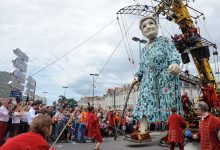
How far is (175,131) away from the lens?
20.6 ft

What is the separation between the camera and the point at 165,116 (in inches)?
277

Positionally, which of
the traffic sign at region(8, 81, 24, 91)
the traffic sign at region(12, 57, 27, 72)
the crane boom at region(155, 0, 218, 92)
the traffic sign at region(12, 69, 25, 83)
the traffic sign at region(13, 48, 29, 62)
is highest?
the crane boom at region(155, 0, 218, 92)

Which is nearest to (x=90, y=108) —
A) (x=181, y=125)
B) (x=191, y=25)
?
(x=181, y=125)

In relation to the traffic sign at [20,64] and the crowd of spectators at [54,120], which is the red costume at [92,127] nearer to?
the crowd of spectators at [54,120]

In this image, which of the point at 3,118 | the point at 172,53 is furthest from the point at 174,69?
the point at 3,118

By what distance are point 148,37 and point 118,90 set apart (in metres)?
87.4

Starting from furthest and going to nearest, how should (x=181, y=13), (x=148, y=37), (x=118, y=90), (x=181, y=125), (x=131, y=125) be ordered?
1. (x=118, y=90)
2. (x=181, y=13)
3. (x=131, y=125)
4. (x=148, y=37)
5. (x=181, y=125)

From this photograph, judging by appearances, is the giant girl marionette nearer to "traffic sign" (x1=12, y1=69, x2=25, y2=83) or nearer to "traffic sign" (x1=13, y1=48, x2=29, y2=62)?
"traffic sign" (x1=12, y1=69, x2=25, y2=83)

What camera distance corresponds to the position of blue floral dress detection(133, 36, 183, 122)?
23.2ft

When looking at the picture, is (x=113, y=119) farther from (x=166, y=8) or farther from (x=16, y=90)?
(x=166, y=8)

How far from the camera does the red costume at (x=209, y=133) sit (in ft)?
12.1

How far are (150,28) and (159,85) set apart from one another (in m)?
1.79

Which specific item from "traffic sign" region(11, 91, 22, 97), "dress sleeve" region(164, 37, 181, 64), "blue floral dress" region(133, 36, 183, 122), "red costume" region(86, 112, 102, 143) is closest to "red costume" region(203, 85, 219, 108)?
"blue floral dress" region(133, 36, 183, 122)

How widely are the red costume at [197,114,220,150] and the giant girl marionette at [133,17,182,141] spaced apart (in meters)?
2.99
